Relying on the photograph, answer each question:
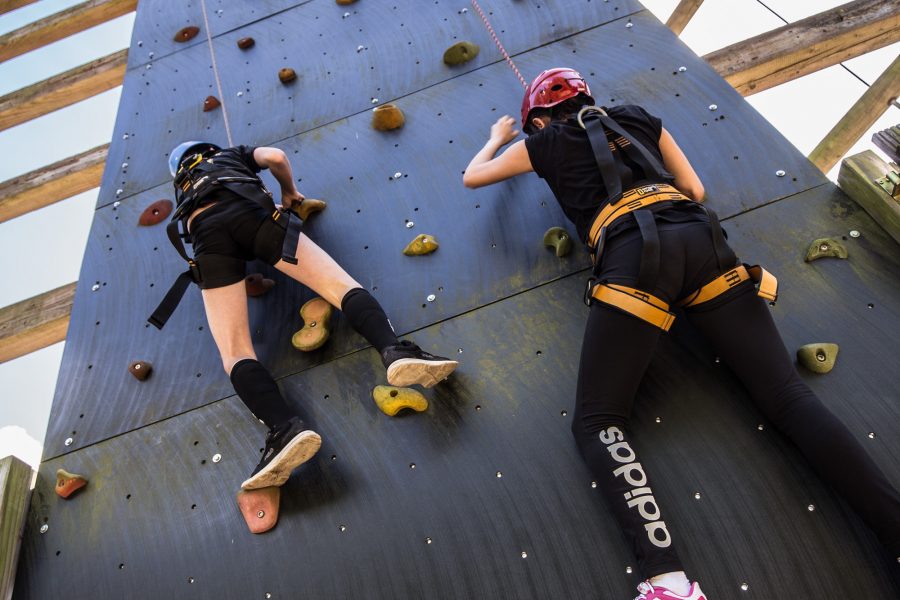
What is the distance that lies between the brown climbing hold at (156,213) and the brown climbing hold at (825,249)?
84.3 inches

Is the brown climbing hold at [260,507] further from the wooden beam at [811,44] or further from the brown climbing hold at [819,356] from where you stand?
the wooden beam at [811,44]

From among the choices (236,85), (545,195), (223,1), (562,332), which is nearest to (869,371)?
(562,332)

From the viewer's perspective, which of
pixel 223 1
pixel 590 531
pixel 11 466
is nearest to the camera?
pixel 590 531

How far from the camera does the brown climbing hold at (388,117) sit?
91.1 inches

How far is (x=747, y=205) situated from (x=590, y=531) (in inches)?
39.5

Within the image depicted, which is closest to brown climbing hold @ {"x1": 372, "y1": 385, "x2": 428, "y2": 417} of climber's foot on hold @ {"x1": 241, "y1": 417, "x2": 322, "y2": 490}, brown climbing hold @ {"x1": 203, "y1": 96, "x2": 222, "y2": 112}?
climber's foot on hold @ {"x1": 241, "y1": 417, "x2": 322, "y2": 490}

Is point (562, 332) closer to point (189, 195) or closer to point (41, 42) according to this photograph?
point (189, 195)

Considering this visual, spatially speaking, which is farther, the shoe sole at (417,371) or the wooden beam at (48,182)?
the wooden beam at (48,182)

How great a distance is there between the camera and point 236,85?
285 centimetres

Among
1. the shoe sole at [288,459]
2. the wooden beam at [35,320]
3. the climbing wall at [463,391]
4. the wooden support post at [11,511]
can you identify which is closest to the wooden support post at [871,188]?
the climbing wall at [463,391]

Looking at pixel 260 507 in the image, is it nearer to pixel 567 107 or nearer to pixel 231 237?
pixel 231 237

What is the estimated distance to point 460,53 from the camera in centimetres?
247

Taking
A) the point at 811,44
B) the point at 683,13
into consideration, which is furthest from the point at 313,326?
the point at 683,13

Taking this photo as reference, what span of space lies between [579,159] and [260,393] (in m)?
0.96
